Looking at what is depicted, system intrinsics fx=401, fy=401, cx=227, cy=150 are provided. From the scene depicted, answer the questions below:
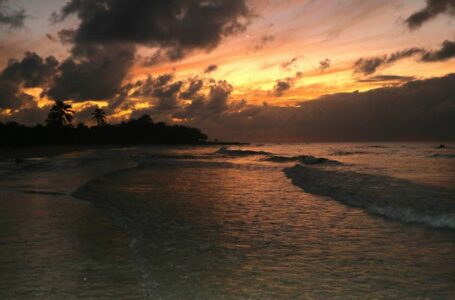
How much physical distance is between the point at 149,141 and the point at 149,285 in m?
164

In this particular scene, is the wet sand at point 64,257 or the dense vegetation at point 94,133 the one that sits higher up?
the dense vegetation at point 94,133

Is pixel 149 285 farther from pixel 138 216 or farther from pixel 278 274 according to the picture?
pixel 138 216

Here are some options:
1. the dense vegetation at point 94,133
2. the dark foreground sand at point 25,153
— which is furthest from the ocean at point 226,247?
the dense vegetation at point 94,133

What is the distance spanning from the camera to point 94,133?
139 m

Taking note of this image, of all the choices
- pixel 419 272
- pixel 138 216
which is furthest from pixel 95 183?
pixel 419 272

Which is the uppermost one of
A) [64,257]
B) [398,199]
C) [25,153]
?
[25,153]

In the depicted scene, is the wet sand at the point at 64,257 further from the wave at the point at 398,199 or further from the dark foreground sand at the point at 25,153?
the dark foreground sand at the point at 25,153

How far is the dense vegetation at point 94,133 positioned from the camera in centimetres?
8975

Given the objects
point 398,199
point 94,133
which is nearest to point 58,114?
point 94,133

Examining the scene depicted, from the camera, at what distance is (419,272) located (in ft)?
22.8

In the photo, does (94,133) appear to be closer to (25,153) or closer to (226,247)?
(25,153)

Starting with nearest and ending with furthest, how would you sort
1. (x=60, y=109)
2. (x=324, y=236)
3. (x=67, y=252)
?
(x=67, y=252)
(x=324, y=236)
(x=60, y=109)

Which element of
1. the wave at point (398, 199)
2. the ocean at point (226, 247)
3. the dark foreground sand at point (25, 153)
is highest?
the dark foreground sand at point (25, 153)

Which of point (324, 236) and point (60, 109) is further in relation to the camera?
point (60, 109)
